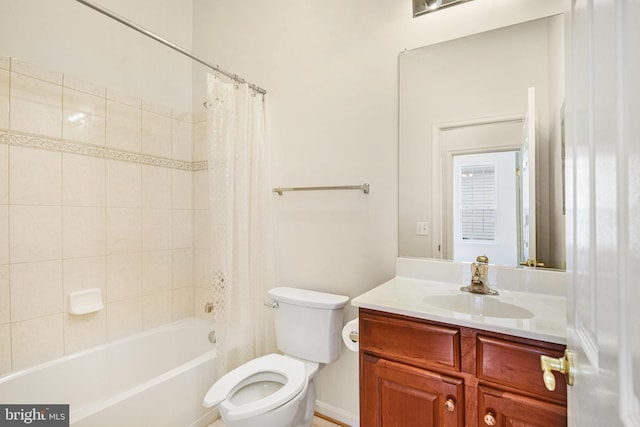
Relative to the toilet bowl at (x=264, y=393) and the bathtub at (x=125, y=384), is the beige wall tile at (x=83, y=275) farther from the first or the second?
the toilet bowl at (x=264, y=393)

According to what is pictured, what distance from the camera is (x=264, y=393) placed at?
1.52 metres

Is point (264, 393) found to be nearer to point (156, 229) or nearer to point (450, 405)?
point (450, 405)

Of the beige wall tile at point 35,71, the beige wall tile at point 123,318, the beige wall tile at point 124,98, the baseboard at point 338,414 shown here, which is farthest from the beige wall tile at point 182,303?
the beige wall tile at point 35,71

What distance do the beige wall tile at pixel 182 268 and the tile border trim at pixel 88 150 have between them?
2.23 feet

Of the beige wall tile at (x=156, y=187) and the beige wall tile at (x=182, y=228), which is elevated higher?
the beige wall tile at (x=156, y=187)

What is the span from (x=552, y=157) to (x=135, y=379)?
2631 mm

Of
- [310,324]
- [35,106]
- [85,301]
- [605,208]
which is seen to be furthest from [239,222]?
[605,208]

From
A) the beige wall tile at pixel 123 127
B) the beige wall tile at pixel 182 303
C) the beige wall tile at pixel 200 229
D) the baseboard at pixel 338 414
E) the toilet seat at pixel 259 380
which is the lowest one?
the baseboard at pixel 338 414

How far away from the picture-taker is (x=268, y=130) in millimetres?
1933

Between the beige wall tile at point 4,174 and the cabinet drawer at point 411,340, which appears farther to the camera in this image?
the beige wall tile at point 4,174

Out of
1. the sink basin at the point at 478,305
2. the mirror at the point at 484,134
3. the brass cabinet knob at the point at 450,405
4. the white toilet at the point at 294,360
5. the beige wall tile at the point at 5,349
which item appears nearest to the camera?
the brass cabinet knob at the point at 450,405

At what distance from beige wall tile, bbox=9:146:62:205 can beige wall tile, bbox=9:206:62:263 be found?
2.0 inches

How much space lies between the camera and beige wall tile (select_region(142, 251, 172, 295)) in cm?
212

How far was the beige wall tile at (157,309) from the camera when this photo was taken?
2.12 m
